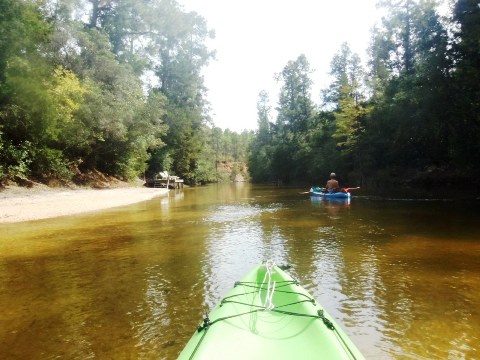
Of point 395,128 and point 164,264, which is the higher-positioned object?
point 395,128

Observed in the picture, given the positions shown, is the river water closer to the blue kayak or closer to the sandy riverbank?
the sandy riverbank

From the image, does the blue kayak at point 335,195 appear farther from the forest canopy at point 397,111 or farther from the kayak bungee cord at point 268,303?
the kayak bungee cord at point 268,303

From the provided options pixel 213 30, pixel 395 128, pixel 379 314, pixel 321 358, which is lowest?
pixel 379 314

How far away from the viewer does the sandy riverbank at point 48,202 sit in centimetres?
1619

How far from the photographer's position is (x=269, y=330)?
368 cm

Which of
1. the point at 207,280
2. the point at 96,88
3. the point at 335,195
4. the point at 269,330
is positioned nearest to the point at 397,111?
the point at 335,195

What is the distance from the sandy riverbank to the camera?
16188 millimetres

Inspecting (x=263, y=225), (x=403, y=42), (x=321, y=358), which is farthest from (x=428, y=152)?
(x=321, y=358)

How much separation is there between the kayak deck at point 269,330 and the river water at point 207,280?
3.40 ft

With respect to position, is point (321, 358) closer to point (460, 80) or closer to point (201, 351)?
point (201, 351)

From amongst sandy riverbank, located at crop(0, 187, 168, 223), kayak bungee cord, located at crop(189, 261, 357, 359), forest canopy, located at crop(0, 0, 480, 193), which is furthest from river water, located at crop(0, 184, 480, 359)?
forest canopy, located at crop(0, 0, 480, 193)

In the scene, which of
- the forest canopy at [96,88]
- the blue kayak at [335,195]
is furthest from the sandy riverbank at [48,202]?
the blue kayak at [335,195]

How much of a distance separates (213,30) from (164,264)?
4685 cm

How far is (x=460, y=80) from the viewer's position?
2172 centimetres
